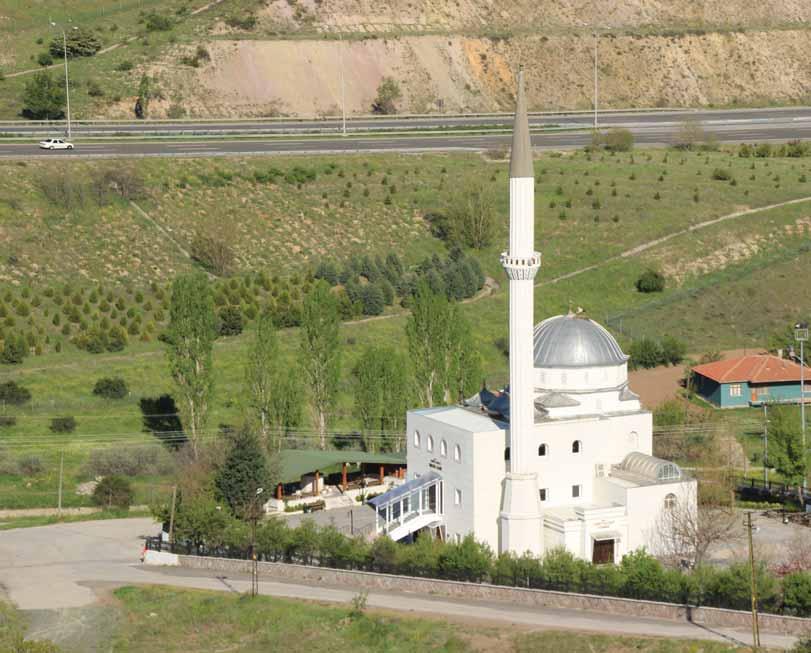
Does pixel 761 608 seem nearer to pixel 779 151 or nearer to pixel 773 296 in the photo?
pixel 773 296

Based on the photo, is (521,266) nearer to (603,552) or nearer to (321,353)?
(603,552)

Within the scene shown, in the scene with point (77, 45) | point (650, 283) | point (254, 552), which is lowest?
point (254, 552)

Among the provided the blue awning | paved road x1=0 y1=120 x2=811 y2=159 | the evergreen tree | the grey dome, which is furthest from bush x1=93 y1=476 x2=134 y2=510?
A: paved road x1=0 y1=120 x2=811 y2=159

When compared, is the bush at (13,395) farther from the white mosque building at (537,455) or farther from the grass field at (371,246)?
the white mosque building at (537,455)

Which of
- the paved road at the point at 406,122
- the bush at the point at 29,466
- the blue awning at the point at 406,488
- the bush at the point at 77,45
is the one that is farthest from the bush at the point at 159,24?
the blue awning at the point at 406,488

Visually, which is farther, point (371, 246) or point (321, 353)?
point (371, 246)

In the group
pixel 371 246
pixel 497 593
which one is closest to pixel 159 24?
pixel 371 246

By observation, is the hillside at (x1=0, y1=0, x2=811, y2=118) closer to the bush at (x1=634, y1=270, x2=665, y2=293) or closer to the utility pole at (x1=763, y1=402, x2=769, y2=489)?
the bush at (x1=634, y1=270, x2=665, y2=293)
